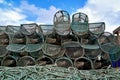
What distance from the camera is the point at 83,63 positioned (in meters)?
6.95

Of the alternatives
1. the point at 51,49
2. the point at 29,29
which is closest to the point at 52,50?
the point at 51,49

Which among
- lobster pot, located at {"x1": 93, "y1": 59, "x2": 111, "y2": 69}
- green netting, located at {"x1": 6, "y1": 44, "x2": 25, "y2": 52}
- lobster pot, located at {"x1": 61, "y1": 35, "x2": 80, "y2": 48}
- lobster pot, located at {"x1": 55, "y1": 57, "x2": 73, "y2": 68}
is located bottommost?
lobster pot, located at {"x1": 93, "y1": 59, "x2": 111, "y2": 69}

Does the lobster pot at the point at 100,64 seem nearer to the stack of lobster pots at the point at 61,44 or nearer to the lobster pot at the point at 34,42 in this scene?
the stack of lobster pots at the point at 61,44

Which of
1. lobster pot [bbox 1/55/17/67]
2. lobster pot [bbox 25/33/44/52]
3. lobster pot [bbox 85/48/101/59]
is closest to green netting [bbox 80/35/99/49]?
lobster pot [bbox 85/48/101/59]

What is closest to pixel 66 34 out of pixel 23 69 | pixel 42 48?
pixel 42 48

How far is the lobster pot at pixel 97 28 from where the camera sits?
6.99 metres

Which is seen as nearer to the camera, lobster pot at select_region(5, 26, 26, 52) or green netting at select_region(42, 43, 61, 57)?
green netting at select_region(42, 43, 61, 57)

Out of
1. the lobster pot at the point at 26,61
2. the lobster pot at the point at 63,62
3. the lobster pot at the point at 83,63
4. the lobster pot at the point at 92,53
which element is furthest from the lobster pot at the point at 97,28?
the lobster pot at the point at 26,61

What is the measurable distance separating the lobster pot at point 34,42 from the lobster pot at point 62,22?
581mm

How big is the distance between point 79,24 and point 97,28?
61cm

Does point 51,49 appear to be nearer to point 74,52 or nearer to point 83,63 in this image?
point 74,52

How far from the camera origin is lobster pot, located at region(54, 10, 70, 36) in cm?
681

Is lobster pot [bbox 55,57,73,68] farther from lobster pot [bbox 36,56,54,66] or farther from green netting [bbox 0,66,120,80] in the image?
green netting [bbox 0,66,120,80]

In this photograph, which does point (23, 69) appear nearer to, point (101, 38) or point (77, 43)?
point (77, 43)
